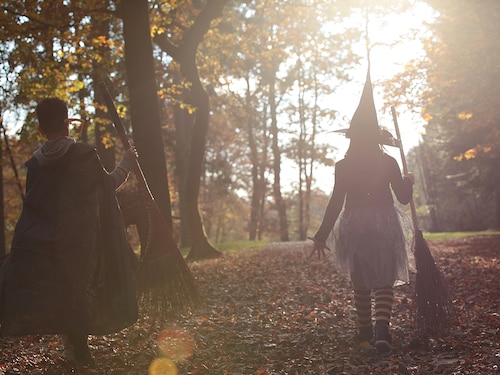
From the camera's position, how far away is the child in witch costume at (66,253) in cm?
394

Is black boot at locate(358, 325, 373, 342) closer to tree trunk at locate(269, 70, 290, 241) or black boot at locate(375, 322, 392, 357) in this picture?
black boot at locate(375, 322, 392, 357)

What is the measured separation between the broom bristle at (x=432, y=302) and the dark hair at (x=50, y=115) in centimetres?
Answer: 380

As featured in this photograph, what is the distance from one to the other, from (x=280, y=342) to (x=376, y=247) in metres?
1.47

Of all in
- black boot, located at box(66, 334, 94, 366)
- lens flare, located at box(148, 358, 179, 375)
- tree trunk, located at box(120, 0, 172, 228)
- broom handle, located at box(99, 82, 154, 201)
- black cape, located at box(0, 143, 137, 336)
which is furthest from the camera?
tree trunk, located at box(120, 0, 172, 228)

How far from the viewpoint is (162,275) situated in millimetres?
5922

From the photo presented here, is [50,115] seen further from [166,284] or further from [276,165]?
[276,165]

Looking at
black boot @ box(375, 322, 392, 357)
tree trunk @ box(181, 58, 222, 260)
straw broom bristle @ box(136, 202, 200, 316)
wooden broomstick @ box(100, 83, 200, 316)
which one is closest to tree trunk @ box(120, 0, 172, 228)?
wooden broomstick @ box(100, 83, 200, 316)

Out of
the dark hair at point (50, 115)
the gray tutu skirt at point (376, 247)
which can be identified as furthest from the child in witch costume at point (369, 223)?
the dark hair at point (50, 115)

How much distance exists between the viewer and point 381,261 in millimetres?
5164

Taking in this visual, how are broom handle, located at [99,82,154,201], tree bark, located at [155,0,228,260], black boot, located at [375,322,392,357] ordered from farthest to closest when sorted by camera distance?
1. tree bark, located at [155,0,228,260]
2. broom handle, located at [99,82,154,201]
3. black boot, located at [375,322,392,357]

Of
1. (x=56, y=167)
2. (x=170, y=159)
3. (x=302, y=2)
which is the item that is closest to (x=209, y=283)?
(x=56, y=167)

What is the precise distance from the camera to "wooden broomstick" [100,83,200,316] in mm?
5887

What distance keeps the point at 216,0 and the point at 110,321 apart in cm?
1007

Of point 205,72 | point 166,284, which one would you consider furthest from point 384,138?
point 205,72
